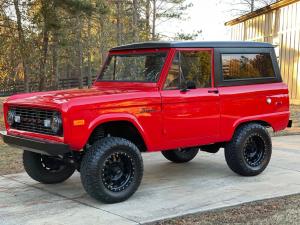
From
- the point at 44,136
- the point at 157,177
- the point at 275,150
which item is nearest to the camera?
the point at 44,136

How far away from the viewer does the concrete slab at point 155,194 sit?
5441 millimetres

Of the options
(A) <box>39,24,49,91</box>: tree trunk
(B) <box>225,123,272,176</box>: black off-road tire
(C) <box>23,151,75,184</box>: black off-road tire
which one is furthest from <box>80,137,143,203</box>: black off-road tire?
(A) <box>39,24,49,91</box>: tree trunk

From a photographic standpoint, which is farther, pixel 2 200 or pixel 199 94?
pixel 199 94

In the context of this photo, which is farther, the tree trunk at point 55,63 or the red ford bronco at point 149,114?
the tree trunk at point 55,63

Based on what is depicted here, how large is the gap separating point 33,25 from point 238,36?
403 inches

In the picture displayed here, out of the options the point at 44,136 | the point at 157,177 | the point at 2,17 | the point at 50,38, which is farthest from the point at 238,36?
the point at 44,136

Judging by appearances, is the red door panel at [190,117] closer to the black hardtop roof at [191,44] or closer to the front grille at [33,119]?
the black hardtop roof at [191,44]

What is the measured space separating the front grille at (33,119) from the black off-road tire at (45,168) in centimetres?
69

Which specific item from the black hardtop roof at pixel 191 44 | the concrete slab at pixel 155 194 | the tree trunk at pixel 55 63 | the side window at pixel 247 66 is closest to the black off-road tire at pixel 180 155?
the concrete slab at pixel 155 194

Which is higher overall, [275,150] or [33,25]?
[33,25]

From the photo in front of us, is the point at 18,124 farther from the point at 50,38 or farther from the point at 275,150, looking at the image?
the point at 50,38

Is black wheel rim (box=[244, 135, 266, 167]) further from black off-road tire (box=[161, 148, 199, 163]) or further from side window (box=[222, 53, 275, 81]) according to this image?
black off-road tire (box=[161, 148, 199, 163])

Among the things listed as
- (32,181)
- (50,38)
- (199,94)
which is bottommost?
(32,181)

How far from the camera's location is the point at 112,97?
19.2ft
